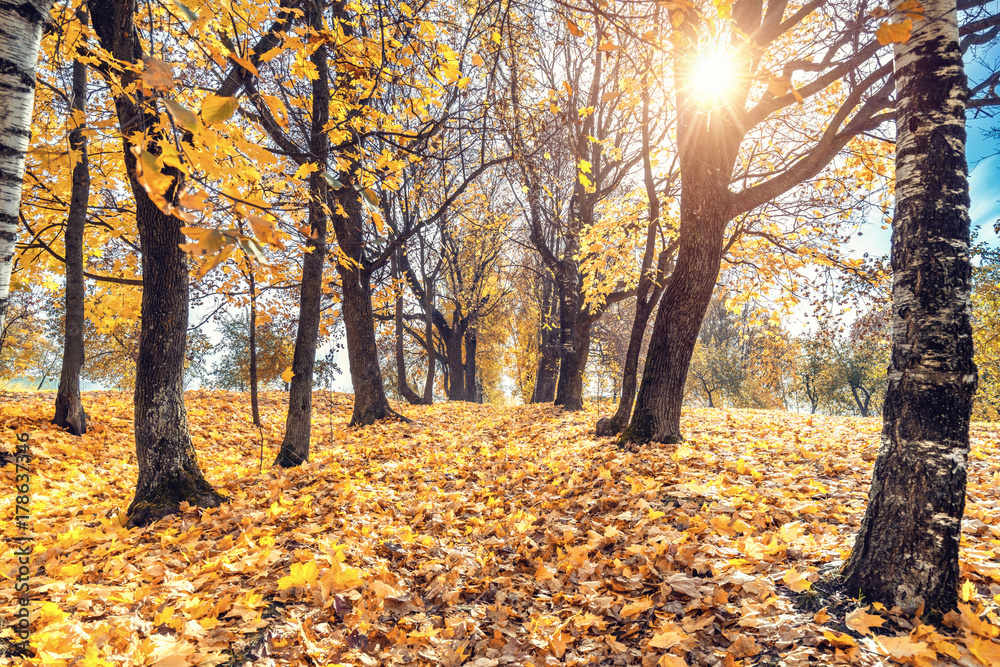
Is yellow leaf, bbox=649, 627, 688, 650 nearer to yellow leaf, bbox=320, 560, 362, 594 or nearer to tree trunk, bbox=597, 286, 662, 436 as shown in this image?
yellow leaf, bbox=320, 560, 362, 594

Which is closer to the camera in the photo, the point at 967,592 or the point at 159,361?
the point at 967,592

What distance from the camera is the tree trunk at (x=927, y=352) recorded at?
7.43 ft

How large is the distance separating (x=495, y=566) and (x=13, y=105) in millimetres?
3756

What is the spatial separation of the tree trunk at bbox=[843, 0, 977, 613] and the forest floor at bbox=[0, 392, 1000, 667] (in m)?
0.25

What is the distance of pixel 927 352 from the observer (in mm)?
2283

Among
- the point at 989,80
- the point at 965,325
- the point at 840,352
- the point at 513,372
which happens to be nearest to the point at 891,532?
the point at 965,325

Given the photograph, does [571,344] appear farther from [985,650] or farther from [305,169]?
[985,650]

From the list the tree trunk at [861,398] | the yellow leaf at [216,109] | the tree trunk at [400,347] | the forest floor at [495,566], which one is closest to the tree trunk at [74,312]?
the forest floor at [495,566]

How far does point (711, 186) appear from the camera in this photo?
5.83 meters

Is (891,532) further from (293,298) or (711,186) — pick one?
(293,298)

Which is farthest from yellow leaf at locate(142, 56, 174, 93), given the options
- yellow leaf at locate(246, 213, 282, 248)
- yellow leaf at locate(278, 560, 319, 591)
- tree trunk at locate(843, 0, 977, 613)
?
tree trunk at locate(843, 0, 977, 613)

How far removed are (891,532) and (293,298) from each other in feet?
54.6

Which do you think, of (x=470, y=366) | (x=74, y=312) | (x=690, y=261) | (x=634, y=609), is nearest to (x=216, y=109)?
(x=634, y=609)

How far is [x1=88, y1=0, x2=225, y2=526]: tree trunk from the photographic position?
4512 millimetres
